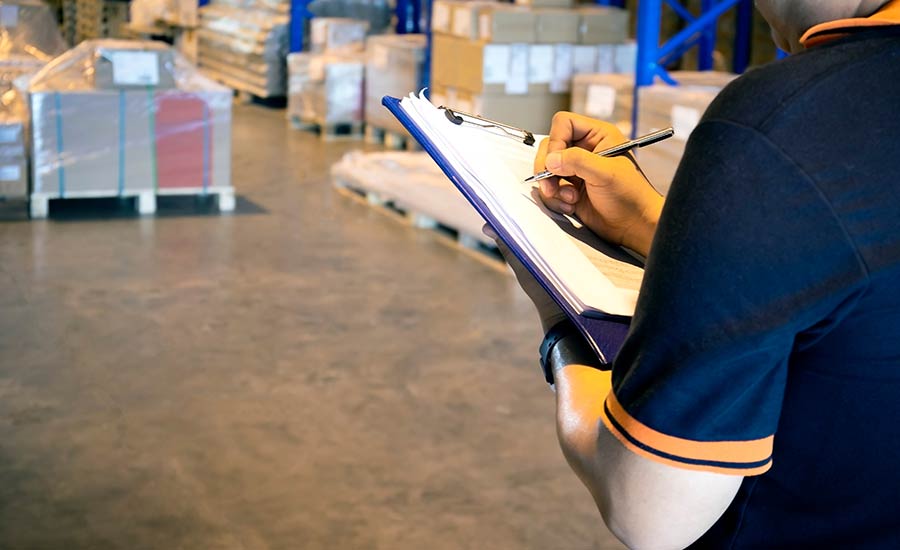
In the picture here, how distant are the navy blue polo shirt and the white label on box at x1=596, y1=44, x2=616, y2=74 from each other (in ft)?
25.5

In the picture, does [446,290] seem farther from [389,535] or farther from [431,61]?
[431,61]

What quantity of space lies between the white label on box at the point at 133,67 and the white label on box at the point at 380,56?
3.50 metres

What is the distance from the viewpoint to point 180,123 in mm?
7129

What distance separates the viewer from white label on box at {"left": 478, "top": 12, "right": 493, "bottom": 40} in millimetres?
8156

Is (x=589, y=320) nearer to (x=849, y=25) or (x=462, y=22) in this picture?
(x=849, y=25)

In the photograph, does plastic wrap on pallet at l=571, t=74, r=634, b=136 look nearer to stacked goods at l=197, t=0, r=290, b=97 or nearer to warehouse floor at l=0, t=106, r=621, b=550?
warehouse floor at l=0, t=106, r=621, b=550

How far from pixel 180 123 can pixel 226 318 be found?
2.38m

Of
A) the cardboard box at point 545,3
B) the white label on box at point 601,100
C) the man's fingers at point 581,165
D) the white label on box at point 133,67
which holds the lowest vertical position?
the white label on box at point 601,100

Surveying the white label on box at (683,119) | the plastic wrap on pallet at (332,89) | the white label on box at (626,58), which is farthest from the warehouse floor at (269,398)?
Answer: the plastic wrap on pallet at (332,89)

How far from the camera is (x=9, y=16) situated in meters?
9.79

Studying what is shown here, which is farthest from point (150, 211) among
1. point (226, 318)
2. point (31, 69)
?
point (226, 318)

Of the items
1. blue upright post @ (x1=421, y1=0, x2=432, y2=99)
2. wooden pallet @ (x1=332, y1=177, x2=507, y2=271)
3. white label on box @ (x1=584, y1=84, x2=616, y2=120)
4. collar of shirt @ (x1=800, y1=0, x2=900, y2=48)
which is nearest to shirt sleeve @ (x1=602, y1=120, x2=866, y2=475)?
collar of shirt @ (x1=800, y1=0, x2=900, y2=48)

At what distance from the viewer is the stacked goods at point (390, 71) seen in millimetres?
9914

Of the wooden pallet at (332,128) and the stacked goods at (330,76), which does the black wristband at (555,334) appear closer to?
the stacked goods at (330,76)
